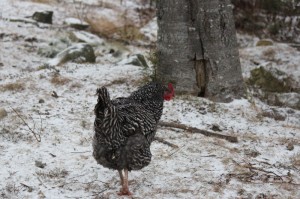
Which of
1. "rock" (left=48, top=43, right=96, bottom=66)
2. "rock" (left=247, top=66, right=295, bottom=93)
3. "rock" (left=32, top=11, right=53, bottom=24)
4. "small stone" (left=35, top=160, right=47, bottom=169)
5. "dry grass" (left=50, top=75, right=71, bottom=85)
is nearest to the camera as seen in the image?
"small stone" (left=35, top=160, right=47, bottom=169)

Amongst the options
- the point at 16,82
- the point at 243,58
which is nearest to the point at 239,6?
the point at 243,58

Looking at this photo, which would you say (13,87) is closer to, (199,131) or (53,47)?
(199,131)

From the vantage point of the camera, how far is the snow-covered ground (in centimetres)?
556

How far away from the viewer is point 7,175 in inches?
222

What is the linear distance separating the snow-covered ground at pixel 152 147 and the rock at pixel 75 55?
0.79m

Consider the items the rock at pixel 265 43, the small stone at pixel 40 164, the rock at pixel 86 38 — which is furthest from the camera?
the rock at pixel 265 43

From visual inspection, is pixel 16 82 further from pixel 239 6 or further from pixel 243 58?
pixel 239 6

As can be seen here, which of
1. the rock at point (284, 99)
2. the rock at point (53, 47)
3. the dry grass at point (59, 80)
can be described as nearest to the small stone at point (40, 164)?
the dry grass at point (59, 80)

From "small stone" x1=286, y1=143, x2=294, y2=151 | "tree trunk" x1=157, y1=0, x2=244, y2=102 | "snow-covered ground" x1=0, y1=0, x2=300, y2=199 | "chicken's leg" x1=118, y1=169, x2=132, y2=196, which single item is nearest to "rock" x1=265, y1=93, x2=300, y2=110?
"snow-covered ground" x1=0, y1=0, x2=300, y2=199

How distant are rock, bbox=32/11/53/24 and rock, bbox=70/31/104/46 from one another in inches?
60.4

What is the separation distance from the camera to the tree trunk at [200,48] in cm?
838

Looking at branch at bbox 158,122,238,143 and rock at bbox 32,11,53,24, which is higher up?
rock at bbox 32,11,53,24

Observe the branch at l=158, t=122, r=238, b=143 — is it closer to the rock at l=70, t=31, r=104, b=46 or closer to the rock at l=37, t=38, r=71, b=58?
the rock at l=37, t=38, r=71, b=58

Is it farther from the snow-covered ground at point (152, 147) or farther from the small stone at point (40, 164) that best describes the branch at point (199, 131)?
the small stone at point (40, 164)
